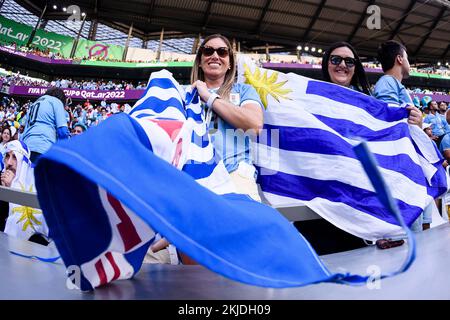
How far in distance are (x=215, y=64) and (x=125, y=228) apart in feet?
2.98

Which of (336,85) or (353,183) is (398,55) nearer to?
(336,85)

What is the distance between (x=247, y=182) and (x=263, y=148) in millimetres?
583

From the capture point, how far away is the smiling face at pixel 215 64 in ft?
4.76

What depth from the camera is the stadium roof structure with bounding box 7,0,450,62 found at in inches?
726

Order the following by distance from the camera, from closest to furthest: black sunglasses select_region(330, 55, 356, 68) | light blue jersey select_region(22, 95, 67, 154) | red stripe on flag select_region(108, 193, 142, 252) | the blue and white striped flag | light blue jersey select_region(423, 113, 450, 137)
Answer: red stripe on flag select_region(108, 193, 142, 252)
the blue and white striped flag
black sunglasses select_region(330, 55, 356, 68)
light blue jersey select_region(22, 95, 67, 154)
light blue jersey select_region(423, 113, 450, 137)

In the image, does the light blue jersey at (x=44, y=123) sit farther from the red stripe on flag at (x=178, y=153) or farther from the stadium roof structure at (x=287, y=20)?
the stadium roof structure at (x=287, y=20)

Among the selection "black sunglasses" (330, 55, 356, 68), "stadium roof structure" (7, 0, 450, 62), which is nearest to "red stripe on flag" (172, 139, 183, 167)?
"black sunglasses" (330, 55, 356, 68)

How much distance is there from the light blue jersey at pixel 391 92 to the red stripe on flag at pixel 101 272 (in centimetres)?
166

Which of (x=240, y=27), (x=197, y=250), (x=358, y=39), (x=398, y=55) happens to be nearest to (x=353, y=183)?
(x=398, y=55)

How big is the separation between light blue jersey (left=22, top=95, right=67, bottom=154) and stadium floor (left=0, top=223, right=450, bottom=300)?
1.85 m

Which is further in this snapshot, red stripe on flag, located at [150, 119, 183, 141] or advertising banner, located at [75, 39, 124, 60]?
advertising banner, located at [75, 39, 124, 60]

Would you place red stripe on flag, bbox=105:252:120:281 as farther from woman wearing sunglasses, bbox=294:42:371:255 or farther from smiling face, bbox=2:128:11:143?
smiling face, bbox=2:128:11:143

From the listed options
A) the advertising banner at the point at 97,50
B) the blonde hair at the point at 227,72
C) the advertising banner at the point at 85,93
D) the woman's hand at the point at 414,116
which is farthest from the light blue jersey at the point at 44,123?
the advertising banner at the point at 97,50

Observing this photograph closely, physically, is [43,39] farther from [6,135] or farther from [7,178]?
[7,178]
